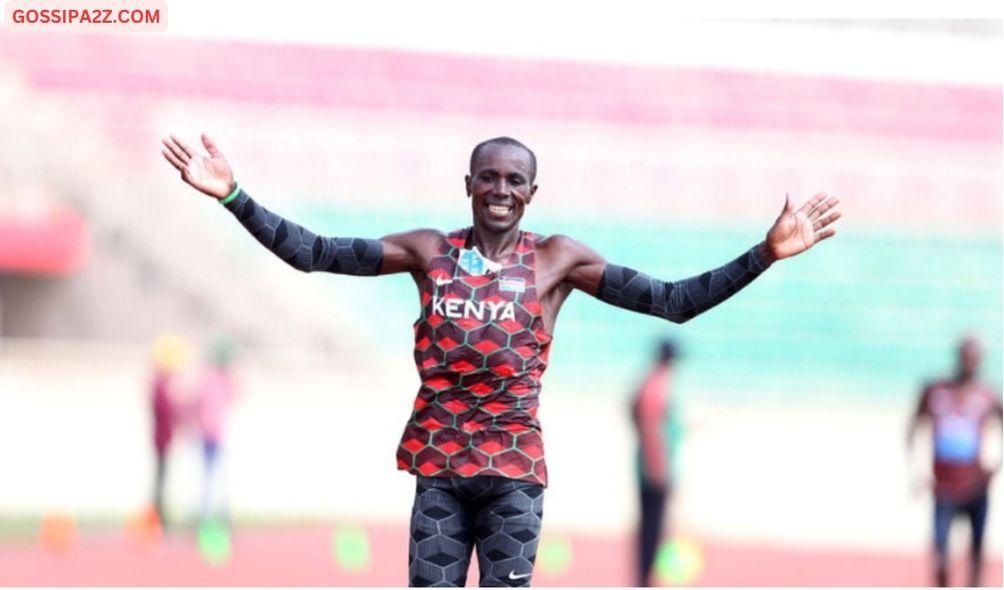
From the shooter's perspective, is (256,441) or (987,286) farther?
(987,286)

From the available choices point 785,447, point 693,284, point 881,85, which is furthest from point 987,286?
point 693,284

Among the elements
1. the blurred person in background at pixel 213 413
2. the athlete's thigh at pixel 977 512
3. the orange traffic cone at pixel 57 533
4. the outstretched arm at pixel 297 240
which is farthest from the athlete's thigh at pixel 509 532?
the blurred person in background at pixel 213 413

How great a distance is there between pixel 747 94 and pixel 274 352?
26.9 feet

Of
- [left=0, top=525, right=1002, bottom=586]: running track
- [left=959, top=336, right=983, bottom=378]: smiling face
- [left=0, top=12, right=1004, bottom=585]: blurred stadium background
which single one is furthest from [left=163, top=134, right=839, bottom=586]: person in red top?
[left=0, top=12, right=1004, bottom=585]: blurred stadium background

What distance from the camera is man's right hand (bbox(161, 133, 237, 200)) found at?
16.7ft

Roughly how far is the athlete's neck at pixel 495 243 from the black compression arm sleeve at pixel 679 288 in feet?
0.96

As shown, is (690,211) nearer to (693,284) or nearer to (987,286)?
(987,286)

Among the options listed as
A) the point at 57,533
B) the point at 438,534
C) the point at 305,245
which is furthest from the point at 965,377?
the point at 57,533

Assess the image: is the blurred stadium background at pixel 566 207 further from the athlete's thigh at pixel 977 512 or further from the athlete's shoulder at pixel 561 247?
the athlete's shoulder at pixel 561 247

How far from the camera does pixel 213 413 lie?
16.4 metres

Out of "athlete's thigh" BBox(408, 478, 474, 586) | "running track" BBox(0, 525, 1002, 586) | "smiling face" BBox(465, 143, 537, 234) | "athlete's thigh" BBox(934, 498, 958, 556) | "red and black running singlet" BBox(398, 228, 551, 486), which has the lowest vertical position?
"running track" BBox(0, 525, 1002, 586)

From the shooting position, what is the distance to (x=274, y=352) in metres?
24.8

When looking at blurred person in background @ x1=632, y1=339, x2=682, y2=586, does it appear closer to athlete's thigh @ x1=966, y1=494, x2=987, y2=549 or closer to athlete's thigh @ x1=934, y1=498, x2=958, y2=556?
athlete's thigh @ x1=934, y1=498, x2=958, y2=556

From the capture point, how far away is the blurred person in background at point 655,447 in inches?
467
